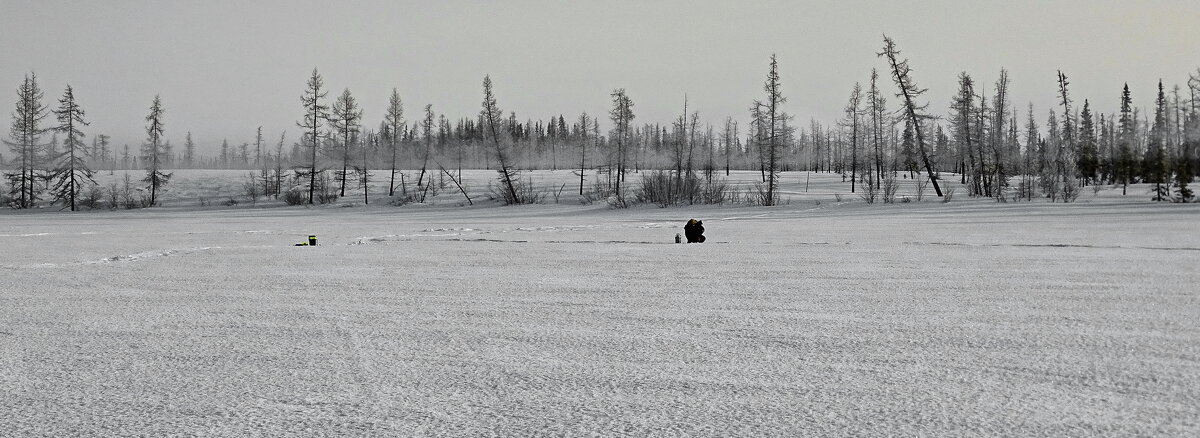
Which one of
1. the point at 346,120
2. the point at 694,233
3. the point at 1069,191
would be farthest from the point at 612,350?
the point at 346,120

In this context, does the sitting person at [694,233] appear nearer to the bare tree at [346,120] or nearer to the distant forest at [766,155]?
the distant forest at [766,155]

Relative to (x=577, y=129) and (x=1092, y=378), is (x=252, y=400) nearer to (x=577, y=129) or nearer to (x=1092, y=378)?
(x=1092, y=378)

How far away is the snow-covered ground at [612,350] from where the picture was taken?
6.20ft

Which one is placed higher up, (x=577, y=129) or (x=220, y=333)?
(x=577, y=129)

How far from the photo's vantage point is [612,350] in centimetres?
266

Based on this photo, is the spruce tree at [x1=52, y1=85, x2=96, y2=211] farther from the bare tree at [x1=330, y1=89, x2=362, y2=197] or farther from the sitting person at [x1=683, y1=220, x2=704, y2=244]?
the sitting person at [x1=683, y1=220, x2=704, y2=244]

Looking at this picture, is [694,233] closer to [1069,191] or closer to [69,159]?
[1069,191]

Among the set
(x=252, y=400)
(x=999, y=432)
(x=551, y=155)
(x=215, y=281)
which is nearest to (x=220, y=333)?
(x=252, y=400)

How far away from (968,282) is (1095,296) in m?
0.71

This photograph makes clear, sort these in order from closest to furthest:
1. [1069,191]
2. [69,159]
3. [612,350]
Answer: [612,350]
[1069,191]
[69,159]

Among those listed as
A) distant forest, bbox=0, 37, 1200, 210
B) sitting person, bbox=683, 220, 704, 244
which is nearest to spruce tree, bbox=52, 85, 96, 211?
distant forest, bbox=0, 37, 1200, 210

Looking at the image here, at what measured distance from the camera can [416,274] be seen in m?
5.23

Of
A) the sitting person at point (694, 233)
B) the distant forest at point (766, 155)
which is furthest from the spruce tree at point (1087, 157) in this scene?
the sitting person at point (694, 233)

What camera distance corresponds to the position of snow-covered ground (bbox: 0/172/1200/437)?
189 cm
